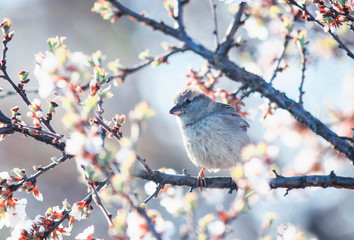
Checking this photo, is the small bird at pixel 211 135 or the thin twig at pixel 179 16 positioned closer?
the thin twig at pixel 179 16

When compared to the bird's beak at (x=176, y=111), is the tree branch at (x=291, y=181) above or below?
below

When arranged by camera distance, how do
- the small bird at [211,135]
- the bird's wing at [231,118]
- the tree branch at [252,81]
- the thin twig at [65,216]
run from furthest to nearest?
the bird's wing at [231,118] < the small bird at [211,135] < the tree branch at [252,81] < the thin twig at [65,216]

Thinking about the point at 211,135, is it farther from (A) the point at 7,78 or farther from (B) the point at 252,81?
(A) the point at 7,78

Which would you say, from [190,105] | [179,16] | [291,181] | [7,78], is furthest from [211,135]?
[7,78]

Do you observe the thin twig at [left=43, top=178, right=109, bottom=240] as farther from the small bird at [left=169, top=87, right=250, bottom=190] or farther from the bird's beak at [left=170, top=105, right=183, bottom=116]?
the bird's beak at [left=170, top=105, right=183, bottom=116]

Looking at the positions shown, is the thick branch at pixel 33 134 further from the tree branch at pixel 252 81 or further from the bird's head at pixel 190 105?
the bird's head at pixel 190 105

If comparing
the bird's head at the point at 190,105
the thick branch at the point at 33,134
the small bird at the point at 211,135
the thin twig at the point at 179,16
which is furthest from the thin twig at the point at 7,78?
the bird's head at the point at 190,105

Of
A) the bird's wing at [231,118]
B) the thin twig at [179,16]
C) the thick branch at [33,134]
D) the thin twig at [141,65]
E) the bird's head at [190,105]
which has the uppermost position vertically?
the bird's head at [190,105]

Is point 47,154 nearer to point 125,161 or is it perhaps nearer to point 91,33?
point 91,33

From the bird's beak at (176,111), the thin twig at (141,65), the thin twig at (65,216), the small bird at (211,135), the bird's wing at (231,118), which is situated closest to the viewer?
the thin twig at (65,216)

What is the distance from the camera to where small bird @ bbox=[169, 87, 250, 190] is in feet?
13.3

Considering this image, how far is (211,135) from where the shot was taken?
162 inches

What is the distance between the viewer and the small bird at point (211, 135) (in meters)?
4.06

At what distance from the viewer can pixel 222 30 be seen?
9.36 meters
